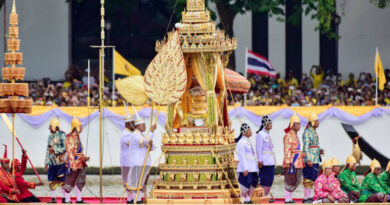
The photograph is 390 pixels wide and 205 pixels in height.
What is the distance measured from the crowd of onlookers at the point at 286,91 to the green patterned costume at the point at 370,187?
11.0 m

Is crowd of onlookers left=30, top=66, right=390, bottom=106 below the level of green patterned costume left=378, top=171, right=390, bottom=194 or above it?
above

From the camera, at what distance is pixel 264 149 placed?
93.6 ft

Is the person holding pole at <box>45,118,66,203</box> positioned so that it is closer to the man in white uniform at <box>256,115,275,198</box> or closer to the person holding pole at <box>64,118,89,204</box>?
the person holding pole at <box>64,118,89,204</box>

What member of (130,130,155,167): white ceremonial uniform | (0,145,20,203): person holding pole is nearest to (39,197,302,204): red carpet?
(130,130,155,167): white ceremonial uniform

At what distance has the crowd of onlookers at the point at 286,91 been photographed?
39.3 meters

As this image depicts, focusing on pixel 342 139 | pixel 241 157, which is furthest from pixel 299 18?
pixel 241 157

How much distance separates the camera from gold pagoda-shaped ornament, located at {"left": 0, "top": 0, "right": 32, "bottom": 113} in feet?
83.6

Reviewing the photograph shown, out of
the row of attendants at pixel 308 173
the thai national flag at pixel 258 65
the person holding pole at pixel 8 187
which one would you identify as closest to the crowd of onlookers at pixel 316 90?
the thai national flag at pixel 258 65

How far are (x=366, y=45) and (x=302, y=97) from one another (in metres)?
5.77

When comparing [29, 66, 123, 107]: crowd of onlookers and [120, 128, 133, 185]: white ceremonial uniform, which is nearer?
[120, 128, 133, 185]: white ceremonial uniform

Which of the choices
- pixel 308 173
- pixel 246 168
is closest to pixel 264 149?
pixel 246 168

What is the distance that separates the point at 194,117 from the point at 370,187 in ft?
12.5

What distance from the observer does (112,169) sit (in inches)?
1419

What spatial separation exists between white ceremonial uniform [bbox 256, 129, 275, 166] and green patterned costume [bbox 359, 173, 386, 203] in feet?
6.62
